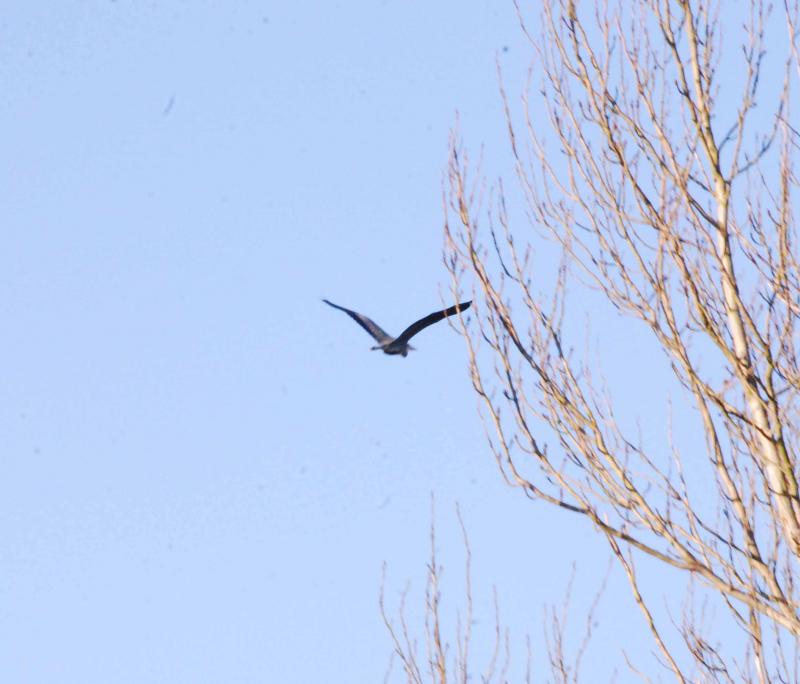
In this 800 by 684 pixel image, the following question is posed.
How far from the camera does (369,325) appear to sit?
22.7ft

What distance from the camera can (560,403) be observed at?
16.1 ft

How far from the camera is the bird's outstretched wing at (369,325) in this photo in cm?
682

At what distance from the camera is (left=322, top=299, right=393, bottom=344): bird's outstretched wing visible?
6.82 meters

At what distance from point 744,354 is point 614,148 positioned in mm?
1010

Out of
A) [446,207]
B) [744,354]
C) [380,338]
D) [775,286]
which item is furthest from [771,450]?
[380,338]

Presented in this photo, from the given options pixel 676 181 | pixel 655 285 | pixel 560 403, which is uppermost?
pixel 676 181

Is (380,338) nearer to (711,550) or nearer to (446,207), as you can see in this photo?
(446,207)

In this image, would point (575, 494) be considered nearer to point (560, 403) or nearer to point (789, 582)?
point (560, 403)

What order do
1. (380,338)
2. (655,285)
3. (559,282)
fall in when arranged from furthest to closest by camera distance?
(380,338)
(559,282)
(655,285)

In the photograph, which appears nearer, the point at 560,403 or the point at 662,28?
the point at 560,403

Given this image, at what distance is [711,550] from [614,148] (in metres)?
A: 1.58

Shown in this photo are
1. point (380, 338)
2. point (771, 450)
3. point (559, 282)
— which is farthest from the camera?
point (380, 338)

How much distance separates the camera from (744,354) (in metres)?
4.71

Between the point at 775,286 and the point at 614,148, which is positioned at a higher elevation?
the point at 614,148
